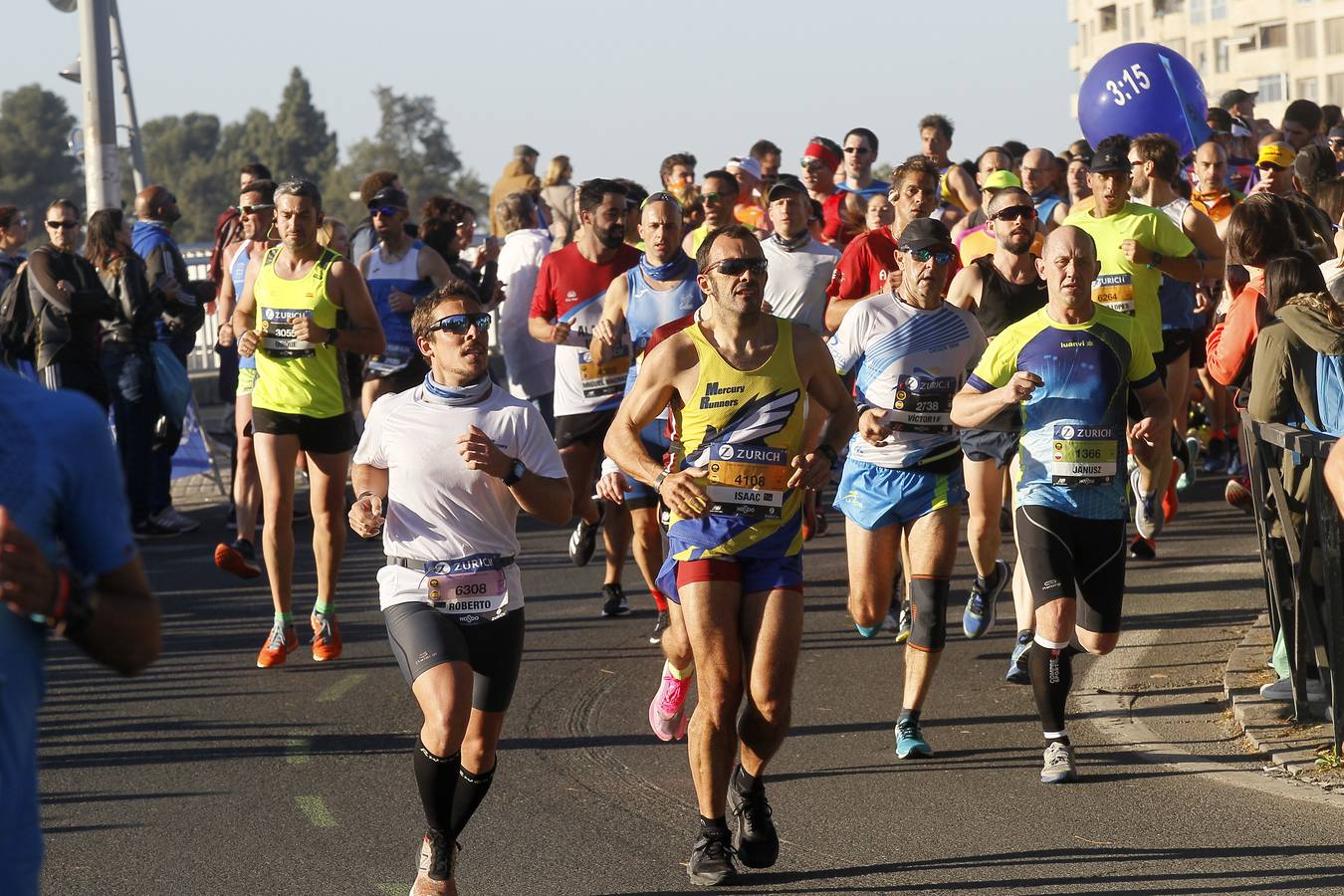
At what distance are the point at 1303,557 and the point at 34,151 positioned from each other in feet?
415

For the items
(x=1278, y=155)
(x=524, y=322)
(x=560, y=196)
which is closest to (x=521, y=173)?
(x=560, y=196)

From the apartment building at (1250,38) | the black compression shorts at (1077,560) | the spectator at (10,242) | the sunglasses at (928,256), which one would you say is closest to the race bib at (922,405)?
the sunglasses at (928,256)

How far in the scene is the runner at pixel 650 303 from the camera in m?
Result: 9.20

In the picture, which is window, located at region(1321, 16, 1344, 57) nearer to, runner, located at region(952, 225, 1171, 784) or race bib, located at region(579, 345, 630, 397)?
race bib, located at region(579, 345, 630, 397)

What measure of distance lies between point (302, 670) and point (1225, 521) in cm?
629

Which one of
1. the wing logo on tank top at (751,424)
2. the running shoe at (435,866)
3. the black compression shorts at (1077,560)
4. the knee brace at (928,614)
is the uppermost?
the wing logo on tank top at (751,424)

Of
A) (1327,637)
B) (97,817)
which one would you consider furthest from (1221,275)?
(97,817)

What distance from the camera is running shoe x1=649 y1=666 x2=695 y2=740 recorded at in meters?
7.32

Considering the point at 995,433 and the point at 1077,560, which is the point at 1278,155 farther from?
the point at 1077,560

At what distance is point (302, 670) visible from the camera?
30.0 feet

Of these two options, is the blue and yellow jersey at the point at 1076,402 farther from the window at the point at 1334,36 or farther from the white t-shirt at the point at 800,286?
the window at the point at 1334,36

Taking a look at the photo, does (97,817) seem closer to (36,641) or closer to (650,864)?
(650,864)

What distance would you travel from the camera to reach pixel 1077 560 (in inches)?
279

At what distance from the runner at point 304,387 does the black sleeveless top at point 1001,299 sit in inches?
115
